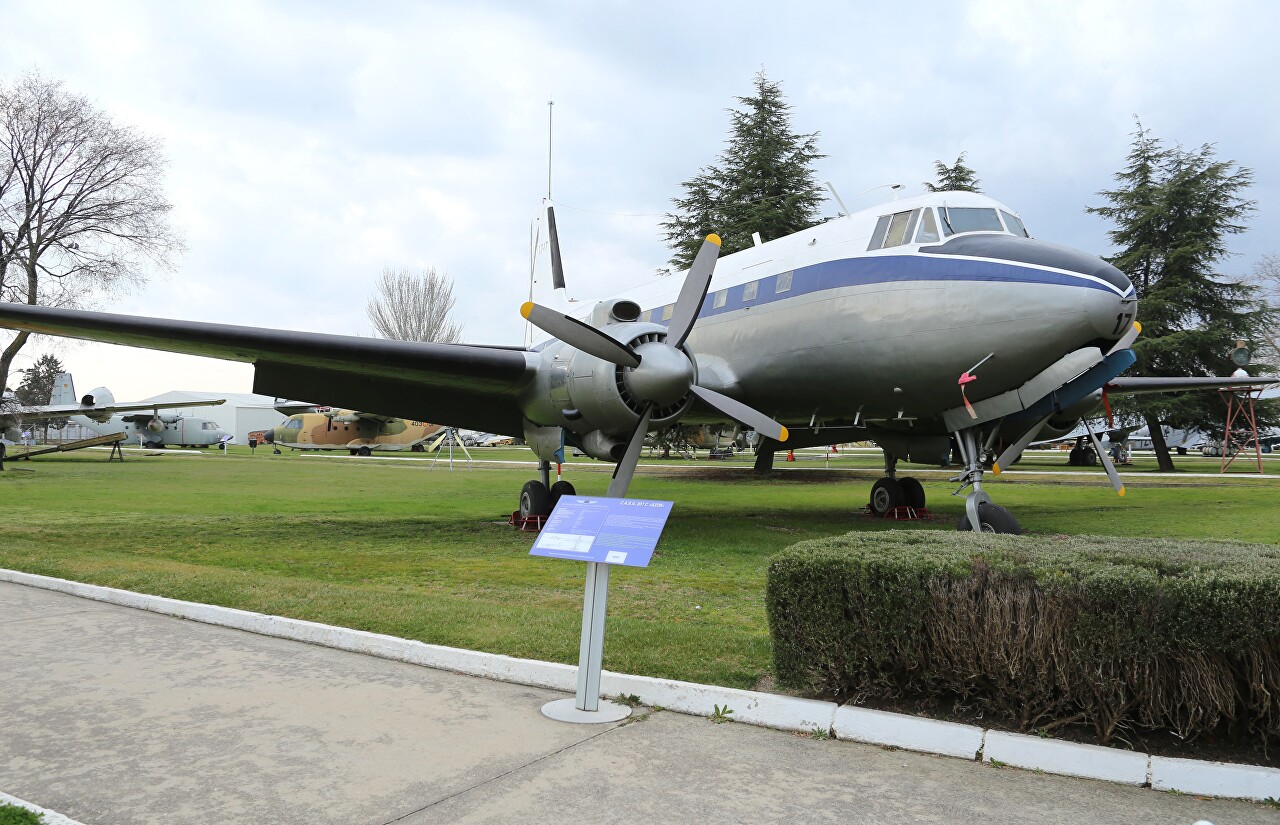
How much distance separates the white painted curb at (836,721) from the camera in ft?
12.7

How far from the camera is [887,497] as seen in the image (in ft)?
57.2

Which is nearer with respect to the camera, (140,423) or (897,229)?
(897,229)

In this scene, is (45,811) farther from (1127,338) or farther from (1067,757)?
(1127,338)

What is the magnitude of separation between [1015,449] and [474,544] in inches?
315

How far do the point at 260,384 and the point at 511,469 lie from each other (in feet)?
76.7

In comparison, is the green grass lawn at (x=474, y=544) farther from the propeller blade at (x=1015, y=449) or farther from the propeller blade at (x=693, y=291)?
the propeller blade at (x=693, y=291)

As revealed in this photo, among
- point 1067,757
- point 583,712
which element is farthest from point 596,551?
point 1067,757

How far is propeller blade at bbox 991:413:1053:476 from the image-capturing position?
11.5m

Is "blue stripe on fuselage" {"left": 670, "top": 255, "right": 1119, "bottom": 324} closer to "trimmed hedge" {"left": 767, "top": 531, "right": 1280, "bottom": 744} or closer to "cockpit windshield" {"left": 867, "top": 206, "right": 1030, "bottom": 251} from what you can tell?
"cockpit windshield" {"left": 867, "top": 206, "right": 1030, "bottom": 251}

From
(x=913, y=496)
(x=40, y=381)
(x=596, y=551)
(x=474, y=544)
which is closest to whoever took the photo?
(x=596, y=551)

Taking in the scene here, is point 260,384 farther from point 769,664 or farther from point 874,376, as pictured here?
point 769,664

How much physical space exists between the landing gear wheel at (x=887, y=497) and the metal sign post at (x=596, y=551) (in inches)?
520

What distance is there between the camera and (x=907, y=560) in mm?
4734

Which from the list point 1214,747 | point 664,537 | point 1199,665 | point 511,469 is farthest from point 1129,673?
point 511,469
